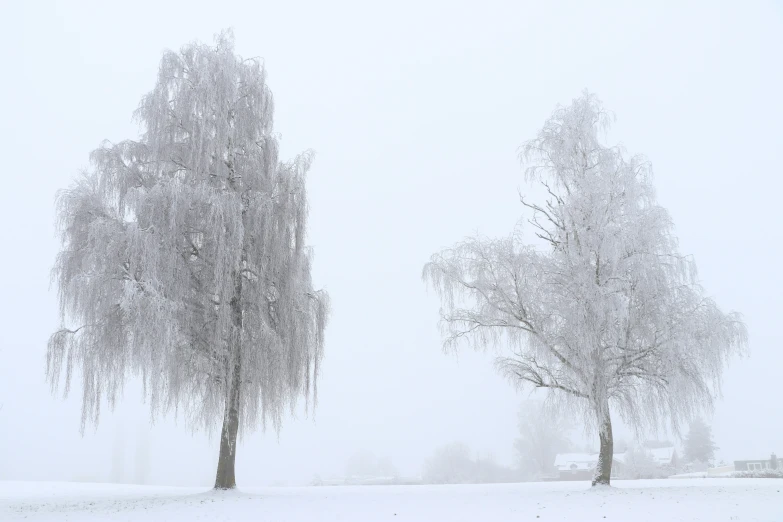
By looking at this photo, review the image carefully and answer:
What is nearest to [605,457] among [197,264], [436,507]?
[436,507]

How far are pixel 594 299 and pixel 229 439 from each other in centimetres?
992

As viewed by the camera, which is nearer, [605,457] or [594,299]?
[594,299]

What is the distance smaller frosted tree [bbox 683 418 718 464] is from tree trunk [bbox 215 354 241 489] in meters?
45.5

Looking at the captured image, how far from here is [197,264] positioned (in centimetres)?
1419

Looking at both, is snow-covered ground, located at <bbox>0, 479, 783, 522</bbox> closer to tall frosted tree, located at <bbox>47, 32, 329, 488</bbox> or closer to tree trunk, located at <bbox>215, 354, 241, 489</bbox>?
tree trunk, located at <bbox>215, 354, 241, 489</bbox>

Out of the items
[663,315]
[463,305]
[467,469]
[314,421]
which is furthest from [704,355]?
[467,469]

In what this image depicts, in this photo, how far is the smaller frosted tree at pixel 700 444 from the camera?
47.5m

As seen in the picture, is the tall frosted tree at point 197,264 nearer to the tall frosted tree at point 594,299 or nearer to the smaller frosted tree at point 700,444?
the tall frosted tree at point 594,299

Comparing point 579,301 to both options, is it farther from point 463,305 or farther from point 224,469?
point 224,469

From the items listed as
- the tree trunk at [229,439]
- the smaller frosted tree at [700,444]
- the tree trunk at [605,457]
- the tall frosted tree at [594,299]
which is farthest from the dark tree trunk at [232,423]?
the smaller frosted tree at [700,444]

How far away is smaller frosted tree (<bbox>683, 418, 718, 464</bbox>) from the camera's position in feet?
156

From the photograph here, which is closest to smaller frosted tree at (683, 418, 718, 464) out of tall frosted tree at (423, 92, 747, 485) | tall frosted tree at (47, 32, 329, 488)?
tall frosted tree at (423, 92, 747, 485)

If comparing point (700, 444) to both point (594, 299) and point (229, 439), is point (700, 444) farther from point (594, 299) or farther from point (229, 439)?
point (229, 439)

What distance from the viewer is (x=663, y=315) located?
46.7ft
